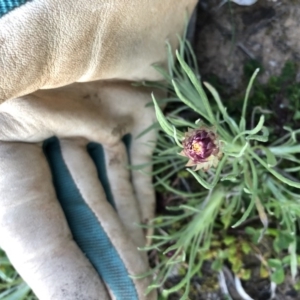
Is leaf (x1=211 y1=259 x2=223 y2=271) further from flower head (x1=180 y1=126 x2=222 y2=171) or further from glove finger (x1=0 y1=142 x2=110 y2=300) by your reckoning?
flower head (x1=180 y1=126 x2=222 y2=171)

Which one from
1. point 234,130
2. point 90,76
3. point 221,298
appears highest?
point 90,76

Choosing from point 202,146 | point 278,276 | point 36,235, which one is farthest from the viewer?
point 278,276

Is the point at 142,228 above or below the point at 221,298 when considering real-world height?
above

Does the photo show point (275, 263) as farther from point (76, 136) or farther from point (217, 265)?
point (76, 136)

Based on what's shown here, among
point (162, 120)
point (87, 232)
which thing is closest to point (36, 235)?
point (87, 232)

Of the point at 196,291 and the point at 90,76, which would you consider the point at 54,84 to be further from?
the point at 196,291

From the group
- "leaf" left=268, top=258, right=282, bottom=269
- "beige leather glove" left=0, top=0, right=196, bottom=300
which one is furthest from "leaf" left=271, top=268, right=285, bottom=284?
"beige leather glove" left=0, top=0, right=196, bottom=300

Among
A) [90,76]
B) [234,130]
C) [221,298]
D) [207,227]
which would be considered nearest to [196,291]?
[221,298]
